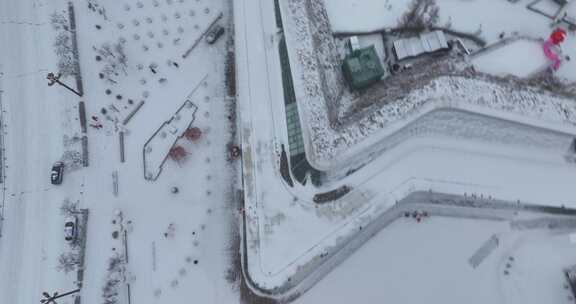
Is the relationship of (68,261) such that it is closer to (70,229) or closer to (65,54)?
(70,229)

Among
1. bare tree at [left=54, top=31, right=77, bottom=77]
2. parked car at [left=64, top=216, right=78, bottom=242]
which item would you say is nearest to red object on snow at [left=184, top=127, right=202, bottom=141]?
parked car at [left=64, top=216, right=78, bottom=242]

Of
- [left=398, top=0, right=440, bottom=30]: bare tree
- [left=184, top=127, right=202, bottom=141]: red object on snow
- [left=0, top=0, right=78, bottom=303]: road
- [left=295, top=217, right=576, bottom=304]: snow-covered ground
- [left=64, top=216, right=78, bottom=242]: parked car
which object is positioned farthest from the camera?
[left=398, top=0, right=440, bottom=30]: bare tree

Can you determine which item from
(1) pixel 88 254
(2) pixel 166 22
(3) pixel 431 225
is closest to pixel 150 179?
(1) pixel 88 254

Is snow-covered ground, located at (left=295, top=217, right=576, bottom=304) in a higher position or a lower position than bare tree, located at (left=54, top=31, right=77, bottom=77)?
lower

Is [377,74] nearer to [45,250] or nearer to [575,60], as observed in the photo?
[575,60]

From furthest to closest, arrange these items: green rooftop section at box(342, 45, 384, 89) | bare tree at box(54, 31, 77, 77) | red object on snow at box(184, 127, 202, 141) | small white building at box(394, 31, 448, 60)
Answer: bare tree at box(54, 31, 77, 77)
red object on snow at box(184, 127, 202, 141)
small white building at box(394, 31, 448, 60)
green rooftop section at box(342, 45, 384, 89)

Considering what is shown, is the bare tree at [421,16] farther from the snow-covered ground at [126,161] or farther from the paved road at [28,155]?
the paved road at [28,155]

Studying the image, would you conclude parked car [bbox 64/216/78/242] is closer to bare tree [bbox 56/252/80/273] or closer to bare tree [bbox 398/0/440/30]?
bare tree [bbox 56/252/80/273]
